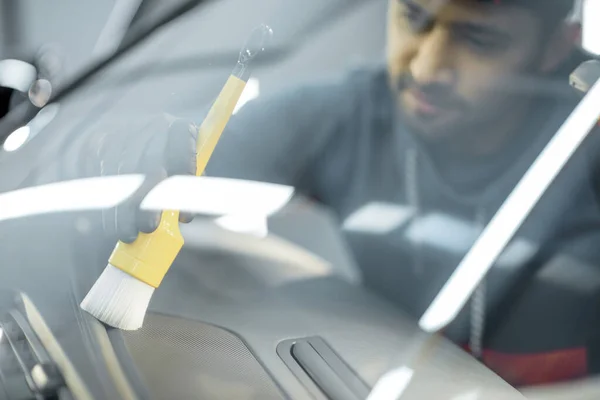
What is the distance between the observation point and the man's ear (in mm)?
601

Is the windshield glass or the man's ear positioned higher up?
the man's ear

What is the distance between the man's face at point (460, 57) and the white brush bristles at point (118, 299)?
346mm

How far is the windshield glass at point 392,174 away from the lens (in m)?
0.55

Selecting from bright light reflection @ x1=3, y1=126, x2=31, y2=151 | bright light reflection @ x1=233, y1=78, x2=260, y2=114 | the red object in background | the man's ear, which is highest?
the man's ear

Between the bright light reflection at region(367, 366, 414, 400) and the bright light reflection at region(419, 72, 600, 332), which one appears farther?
the bright light reflection at region(419, 72, 600, 332)

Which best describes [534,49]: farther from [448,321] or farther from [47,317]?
[47,317]

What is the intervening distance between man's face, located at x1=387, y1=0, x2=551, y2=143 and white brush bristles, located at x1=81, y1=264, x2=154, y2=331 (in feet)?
1.14

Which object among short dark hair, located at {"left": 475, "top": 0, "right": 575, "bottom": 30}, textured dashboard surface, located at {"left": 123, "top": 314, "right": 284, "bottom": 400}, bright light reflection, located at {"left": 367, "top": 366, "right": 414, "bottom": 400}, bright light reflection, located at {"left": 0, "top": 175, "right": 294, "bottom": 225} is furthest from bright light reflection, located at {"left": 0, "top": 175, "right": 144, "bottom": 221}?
short dark hair, located at {"left": 475, "top": 0, "right": 575, "bottom": 30}

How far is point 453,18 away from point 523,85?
10 cm

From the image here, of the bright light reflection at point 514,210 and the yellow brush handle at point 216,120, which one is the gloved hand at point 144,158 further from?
the bright light reflection at point 514,210

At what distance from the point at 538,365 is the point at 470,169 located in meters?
0.20

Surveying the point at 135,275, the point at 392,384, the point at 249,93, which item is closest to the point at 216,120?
the point at 249,93

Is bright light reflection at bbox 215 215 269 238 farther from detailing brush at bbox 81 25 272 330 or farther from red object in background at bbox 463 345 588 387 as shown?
red object in background at bbox 463 345 588 387

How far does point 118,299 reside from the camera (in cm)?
48
